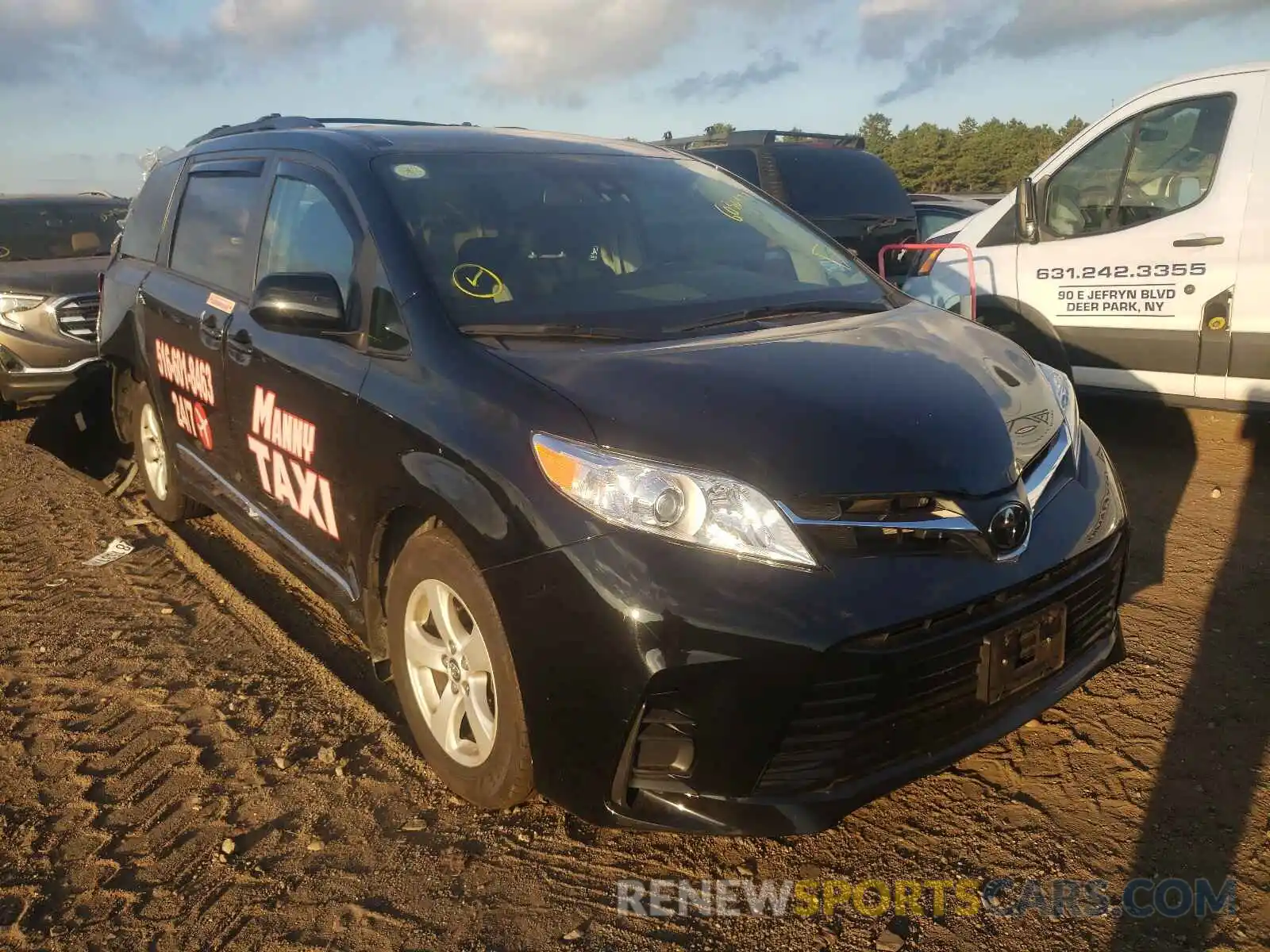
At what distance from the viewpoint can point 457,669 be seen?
269cm

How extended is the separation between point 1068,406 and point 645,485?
5.03 feet

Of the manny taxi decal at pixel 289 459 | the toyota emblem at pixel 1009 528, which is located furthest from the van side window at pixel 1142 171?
the manny taxi decal at pixel 289 459

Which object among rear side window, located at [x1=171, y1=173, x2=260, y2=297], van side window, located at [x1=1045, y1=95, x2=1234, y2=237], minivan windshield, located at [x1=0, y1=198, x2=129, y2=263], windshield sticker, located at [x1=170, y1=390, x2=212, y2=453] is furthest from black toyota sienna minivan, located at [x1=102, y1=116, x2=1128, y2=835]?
minivan windshield, located at [x1=0, y1=198, x2=129, y2=263]

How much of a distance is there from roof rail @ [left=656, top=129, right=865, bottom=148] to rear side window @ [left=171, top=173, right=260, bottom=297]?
16.4ft

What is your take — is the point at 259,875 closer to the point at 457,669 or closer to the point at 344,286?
the point at 457,669

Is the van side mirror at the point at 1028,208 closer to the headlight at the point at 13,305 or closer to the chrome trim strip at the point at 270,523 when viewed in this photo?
the chrome trim strip at the point at 270,523

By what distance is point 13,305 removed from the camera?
302 inches

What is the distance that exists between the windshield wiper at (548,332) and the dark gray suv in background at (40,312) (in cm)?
560

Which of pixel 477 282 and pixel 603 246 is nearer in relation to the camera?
pixel 477 282

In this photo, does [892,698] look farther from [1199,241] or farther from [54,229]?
[54,229]

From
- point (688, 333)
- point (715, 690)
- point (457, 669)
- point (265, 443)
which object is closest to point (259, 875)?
point (457, 669)

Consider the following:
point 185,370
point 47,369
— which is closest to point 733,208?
point 185,370

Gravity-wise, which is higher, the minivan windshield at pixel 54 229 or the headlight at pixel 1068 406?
the minivan windshield at pixel 54 229

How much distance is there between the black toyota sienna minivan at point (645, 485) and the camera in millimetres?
2180
